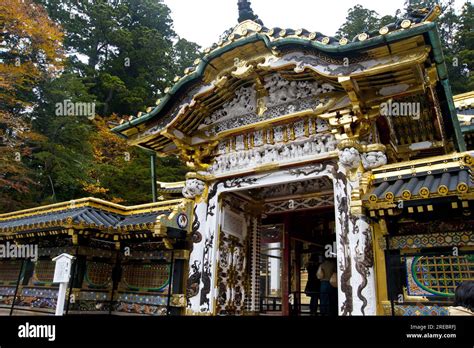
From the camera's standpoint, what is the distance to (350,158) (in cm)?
724

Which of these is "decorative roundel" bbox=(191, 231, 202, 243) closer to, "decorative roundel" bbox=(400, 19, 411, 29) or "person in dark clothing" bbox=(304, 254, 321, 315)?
"person in dark clothing" bbox=(304, 254, 321, 315)

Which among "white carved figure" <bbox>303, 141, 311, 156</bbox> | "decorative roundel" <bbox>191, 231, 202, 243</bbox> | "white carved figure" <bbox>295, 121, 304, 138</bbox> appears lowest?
"decorative roundel" <bbox>191, 231, 202, 243</bbox>

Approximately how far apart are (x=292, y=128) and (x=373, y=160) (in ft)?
6.46

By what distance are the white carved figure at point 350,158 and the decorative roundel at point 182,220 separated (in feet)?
12.6

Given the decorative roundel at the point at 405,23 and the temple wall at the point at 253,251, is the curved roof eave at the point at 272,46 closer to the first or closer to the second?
the decorative roundel at the point at 405,23

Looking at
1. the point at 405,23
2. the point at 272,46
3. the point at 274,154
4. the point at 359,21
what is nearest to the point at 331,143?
the point at 274,154

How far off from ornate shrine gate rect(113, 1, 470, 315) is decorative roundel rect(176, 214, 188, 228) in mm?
260

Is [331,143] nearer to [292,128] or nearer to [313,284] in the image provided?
[292,128]

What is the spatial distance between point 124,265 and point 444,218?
24.8ft

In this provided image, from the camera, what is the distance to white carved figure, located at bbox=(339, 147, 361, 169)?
725 centimetres

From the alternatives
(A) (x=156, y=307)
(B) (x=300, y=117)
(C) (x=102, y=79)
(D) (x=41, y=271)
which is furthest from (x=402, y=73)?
(C) (x=102, y=79)

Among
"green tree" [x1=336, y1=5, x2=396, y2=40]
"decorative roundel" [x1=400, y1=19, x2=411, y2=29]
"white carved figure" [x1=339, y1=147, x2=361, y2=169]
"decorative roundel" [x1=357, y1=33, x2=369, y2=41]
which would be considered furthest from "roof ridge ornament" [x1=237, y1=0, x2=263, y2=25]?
"green tree" [x1=336, y1=5, x2=396, y2=40]
